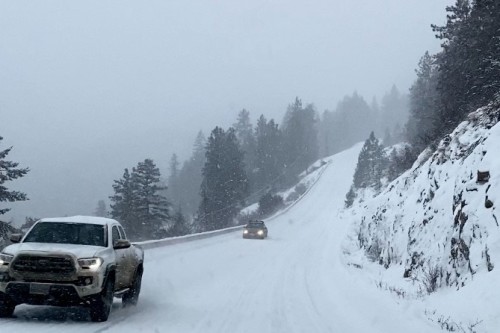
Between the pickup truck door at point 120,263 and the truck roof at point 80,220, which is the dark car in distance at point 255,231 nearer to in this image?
the pickup truck door at point 120,263

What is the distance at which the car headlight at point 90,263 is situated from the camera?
30.2 ft

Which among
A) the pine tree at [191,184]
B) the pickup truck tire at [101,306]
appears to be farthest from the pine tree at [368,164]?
the pickup truck tire at [101,306]

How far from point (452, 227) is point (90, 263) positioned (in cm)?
793

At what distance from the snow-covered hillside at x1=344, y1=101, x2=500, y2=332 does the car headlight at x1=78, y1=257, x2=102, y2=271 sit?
19.5ft

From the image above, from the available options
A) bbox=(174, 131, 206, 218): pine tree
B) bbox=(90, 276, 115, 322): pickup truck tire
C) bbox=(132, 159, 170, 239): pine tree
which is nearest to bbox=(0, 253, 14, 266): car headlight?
bbox=(90, 276, 115, 322): pickup truck tire

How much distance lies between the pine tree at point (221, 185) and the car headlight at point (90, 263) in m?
66.4

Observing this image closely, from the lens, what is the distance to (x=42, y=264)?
9055 millimetres

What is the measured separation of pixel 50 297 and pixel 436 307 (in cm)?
686

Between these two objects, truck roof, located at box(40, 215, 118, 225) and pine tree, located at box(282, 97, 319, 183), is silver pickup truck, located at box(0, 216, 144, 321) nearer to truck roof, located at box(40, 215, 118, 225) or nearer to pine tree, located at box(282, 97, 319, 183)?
truck roof, located at box(40, 215, 118, 225)

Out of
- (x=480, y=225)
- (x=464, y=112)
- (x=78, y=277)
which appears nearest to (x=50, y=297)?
(x=78, y=277)

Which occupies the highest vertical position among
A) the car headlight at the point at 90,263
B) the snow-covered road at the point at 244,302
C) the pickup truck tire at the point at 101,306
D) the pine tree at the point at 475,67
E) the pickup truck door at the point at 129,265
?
the pine tree at the point at 475,67

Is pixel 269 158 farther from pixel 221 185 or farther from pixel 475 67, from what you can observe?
pixel 475 67

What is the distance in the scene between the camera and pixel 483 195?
1102 centimetres

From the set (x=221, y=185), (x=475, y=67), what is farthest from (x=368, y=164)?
(x=475, y=67)
